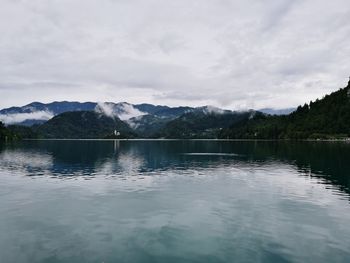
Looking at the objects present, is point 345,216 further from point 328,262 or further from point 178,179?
point 178,179

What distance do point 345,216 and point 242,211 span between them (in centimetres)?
1445

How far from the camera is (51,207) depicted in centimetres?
5316

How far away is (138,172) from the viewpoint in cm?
9912

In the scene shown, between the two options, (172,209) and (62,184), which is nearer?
(172,209)

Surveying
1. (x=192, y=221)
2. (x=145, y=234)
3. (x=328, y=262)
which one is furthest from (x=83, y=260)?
(x=328, y=262)

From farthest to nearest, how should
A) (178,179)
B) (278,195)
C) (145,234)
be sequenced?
1. (178,179)
2. (278,195)
3. (145,234)

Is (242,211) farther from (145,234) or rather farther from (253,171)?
(253,171)

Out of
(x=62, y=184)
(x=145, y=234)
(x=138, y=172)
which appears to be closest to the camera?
(x=145, y=234)

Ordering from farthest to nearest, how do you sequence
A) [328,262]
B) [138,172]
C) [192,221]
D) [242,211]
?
[138,172], [242,211], [192,221], [328,262]

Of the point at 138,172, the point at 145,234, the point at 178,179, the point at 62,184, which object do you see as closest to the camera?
the point at 145,234

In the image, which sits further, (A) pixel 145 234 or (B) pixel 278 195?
(B) pixel 278 195

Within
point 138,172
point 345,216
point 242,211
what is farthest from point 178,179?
point 345,216

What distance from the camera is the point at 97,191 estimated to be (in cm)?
6706

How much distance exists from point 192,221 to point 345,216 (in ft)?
72.6
